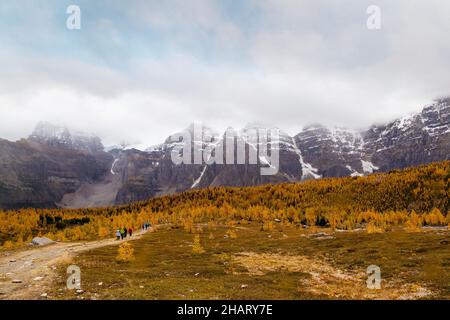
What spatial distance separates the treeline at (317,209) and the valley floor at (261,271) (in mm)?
32632

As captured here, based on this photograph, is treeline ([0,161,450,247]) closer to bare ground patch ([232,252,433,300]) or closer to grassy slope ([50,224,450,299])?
grassy slope ([50,224,450,299])

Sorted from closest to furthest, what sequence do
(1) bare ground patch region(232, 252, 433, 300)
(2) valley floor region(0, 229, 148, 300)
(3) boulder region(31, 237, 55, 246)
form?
(2) valley floor region(0, 229, 148, 300) < (1) bare ground patch region(232, 252, 433, 300) < (3) boulder region(31, 237, 55, 246)

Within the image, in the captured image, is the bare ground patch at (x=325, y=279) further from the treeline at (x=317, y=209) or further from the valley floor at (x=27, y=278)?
the treeline at (x=317, y=209)

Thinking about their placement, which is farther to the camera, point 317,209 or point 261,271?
point 317,209

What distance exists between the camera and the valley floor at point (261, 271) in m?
24.8

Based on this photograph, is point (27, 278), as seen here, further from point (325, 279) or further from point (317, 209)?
point (317, 209)

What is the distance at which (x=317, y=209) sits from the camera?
11312 centimetres

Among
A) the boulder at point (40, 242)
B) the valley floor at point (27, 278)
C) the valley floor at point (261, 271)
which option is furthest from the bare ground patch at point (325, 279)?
the boulder at point (40, 242)

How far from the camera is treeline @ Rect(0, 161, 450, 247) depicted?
87.3 meters

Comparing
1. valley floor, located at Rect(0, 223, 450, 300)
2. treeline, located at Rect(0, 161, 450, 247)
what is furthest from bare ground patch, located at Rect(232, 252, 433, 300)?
treeline, located at Rect(0, 161, 450, 247)

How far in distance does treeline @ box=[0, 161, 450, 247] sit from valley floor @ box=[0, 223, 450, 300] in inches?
1285

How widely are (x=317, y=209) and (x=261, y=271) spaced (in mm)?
81491

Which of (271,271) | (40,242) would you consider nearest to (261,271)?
(271,271)
